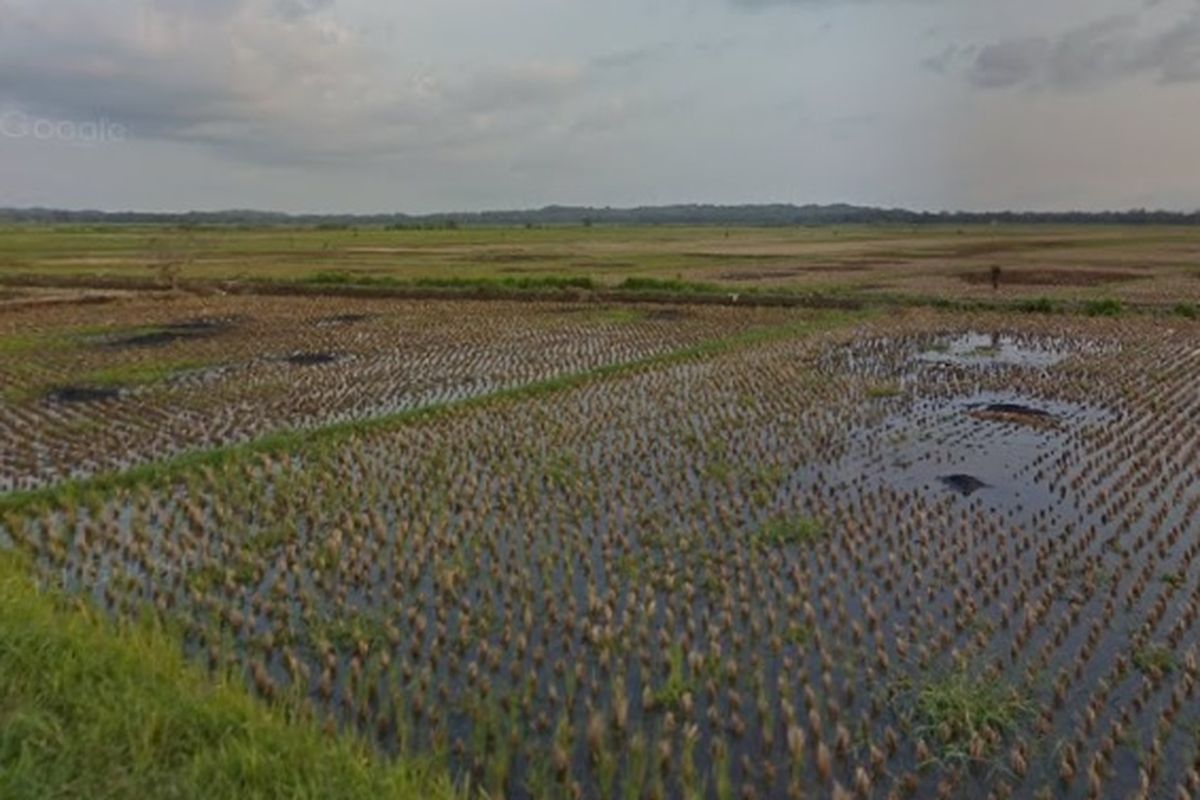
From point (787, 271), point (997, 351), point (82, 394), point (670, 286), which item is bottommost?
point (997, 351)

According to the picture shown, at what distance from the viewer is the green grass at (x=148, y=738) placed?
4070mm

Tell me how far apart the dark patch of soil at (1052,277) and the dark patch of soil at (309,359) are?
25.0m

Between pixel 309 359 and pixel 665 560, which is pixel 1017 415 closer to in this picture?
pixel 665 560

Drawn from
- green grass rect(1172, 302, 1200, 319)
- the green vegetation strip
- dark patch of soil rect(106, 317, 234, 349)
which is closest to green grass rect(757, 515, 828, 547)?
the green vegetation strip

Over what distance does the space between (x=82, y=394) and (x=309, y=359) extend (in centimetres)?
467

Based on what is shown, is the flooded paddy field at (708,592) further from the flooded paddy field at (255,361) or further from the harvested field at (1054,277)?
the harvested field at (1054,277)

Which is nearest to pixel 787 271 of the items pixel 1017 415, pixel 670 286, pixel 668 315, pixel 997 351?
pixel 670 286

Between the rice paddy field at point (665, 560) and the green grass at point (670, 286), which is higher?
the green grass at point (670, 286)

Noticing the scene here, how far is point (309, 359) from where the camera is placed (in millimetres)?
18953

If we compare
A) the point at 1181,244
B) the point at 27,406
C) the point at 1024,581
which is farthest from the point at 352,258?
the point at 1181,244

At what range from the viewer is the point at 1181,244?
6500 centimetres

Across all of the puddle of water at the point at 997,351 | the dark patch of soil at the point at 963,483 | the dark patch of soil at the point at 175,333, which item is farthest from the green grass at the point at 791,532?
the dark patch of soil at the point at 175,333

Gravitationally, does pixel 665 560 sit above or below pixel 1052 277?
below

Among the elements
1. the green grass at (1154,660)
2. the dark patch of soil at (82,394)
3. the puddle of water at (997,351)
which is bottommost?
the puddle of water at (997,351)
